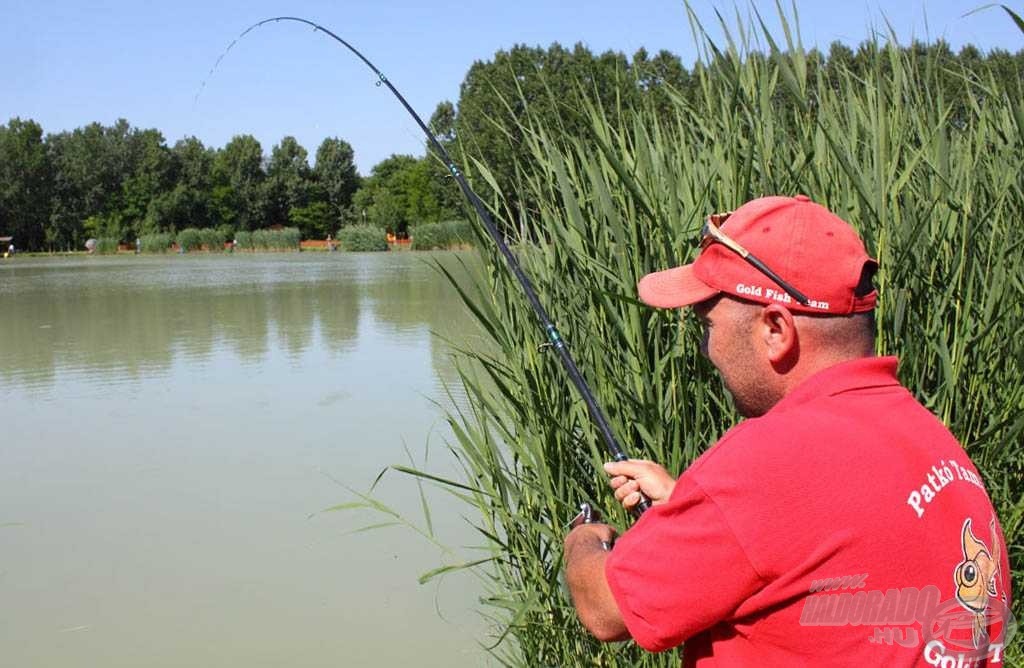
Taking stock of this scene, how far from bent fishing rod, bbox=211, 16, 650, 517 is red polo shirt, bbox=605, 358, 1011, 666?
1.78 ft

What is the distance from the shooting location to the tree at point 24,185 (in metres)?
66.5

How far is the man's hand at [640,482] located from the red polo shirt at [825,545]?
1.46ft

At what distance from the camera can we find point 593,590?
1.39m

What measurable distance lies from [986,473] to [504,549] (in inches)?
51.6

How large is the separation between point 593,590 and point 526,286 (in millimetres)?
1217

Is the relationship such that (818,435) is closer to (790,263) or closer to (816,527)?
(816,527)

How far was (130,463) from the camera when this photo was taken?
7.07 metres

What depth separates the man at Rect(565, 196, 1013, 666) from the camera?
1.20m

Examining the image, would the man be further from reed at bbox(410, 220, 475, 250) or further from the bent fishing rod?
reed at bbox(410, 220, 475, 250)

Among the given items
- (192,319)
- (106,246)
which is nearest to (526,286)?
(192,319)

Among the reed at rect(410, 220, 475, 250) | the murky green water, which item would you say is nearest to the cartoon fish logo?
the murky green water

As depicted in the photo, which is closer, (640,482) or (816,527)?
(816,527)

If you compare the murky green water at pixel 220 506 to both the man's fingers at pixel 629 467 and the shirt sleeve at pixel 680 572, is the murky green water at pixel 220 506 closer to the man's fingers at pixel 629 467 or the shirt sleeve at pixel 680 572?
the man's fingers at pixel 629 467

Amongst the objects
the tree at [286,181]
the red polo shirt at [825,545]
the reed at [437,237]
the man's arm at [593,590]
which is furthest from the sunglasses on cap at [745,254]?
the tree at [286,181]
